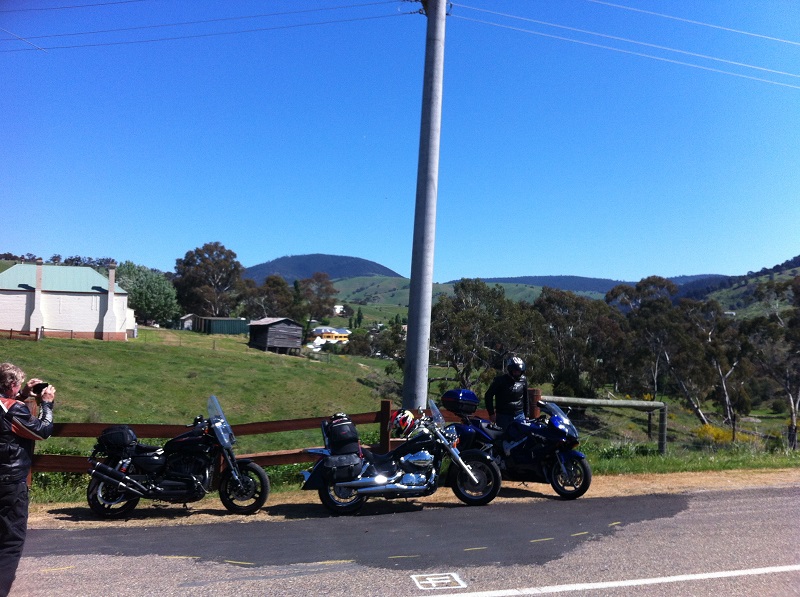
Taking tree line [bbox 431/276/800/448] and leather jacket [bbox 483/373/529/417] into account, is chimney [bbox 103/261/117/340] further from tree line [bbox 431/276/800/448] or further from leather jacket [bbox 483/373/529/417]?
leather jacket [bbox 483/373/529/417]

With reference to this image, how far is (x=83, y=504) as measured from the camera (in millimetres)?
8875

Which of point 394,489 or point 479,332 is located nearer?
point 394,489

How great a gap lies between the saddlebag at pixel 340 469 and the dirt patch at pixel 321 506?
0.48 m

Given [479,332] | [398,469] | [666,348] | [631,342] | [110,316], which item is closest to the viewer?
Result: [398,469]

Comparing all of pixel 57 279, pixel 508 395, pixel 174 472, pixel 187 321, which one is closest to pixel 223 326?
pixel 187 321

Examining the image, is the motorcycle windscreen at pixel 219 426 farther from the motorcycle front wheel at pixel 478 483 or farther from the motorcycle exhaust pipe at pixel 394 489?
the motorcycle front wheel at pixel 478 483

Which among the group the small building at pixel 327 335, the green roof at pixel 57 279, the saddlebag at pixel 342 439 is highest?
the green roof at pixel 57 279

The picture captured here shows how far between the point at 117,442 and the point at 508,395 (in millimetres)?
5008

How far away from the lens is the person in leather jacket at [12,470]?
507 cm

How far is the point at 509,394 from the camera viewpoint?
954 centimetres

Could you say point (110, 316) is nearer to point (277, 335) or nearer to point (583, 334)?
point (277, 335)

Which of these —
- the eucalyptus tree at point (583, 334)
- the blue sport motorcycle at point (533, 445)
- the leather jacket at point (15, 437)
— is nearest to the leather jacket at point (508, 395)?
the blue sport motorcycle at point (533, 445)

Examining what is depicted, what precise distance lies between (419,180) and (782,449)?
27.6 feet

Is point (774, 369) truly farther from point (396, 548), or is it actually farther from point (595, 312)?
point (396, 548)
